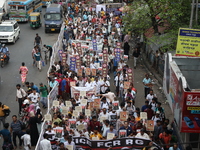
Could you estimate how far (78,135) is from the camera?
44.1 feet

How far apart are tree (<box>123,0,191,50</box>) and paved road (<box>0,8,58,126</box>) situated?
6.36 meters

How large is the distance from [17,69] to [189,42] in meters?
12.8

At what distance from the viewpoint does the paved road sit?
20047 millimetres

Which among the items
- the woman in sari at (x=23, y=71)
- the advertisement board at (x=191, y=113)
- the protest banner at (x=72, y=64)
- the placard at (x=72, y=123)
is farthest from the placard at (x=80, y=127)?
the woman in sari at (x=23, y=71)

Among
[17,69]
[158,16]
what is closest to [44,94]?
[17,69]

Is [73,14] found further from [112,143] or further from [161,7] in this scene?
[112,143]

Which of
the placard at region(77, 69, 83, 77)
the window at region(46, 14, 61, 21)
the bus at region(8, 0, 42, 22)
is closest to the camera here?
the placard at region(77, 69, 83, 77)

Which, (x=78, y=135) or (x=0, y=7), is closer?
(x=78, y=135)

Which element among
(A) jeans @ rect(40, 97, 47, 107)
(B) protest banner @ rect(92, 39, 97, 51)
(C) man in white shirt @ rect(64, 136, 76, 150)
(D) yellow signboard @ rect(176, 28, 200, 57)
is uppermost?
(D) yellow signboard @ rect(176, 28, 200, 57)

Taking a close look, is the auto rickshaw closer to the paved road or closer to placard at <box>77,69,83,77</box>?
the paved road

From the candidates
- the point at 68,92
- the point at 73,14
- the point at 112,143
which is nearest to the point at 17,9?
the point at 73,14

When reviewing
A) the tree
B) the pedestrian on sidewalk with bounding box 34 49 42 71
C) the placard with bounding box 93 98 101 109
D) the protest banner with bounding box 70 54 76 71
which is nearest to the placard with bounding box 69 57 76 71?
the protest banner with bounding box 70 54 76 71

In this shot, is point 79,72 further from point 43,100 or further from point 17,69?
point 17,69

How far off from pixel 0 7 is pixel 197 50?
2753 centimetres
